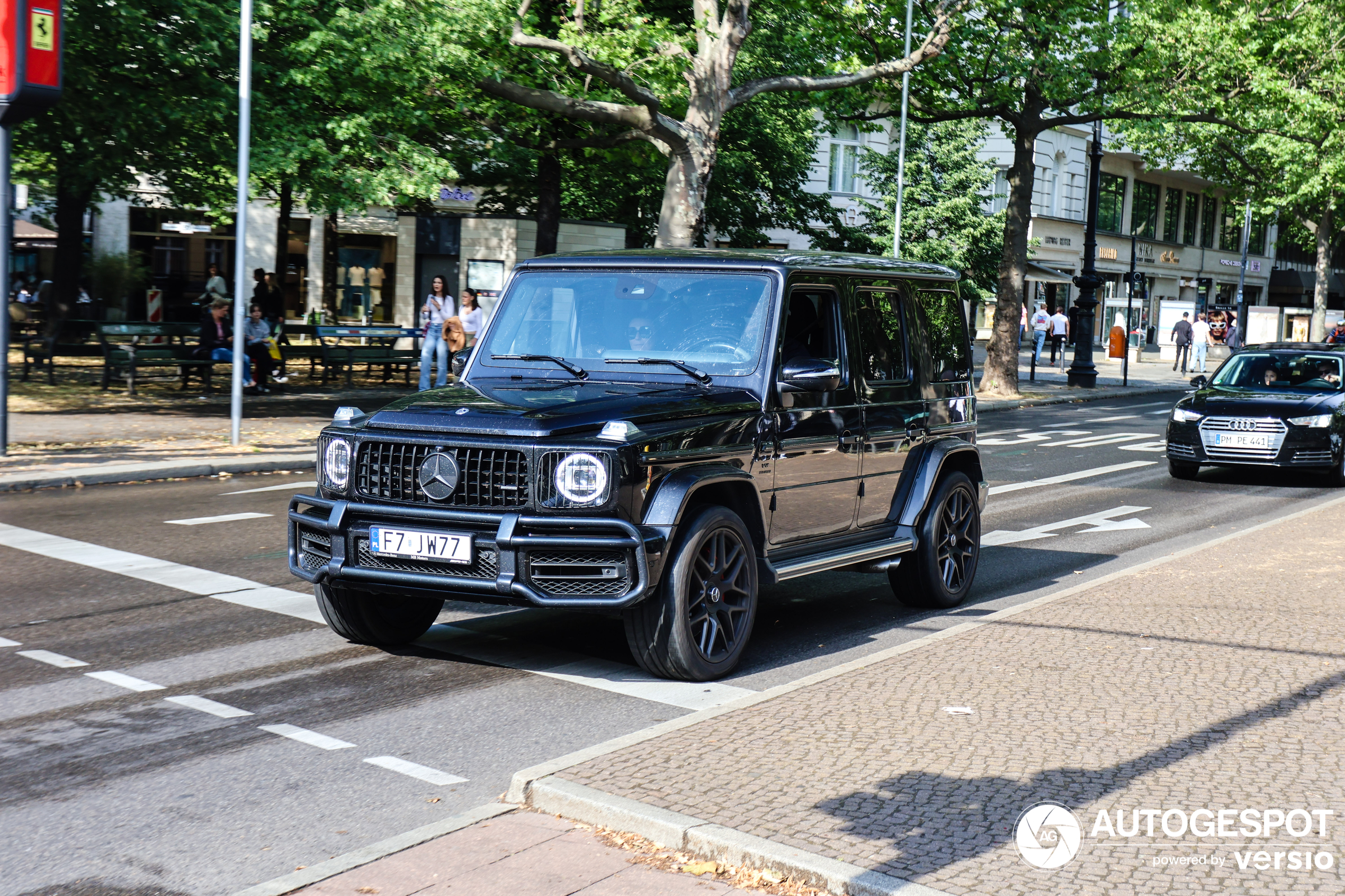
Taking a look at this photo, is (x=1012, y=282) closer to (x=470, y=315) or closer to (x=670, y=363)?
(x=470, y=315)

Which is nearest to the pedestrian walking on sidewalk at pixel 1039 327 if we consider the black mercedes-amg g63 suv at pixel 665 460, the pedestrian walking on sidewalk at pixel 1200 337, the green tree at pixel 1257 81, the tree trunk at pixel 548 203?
the pedestrian walking on sidewalk at pixel 1200 337

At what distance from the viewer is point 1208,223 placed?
70875 millimetres

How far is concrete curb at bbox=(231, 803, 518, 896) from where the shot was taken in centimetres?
407

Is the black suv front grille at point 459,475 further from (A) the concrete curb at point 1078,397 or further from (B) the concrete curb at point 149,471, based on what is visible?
(A) the concrete curb at point 1078,397

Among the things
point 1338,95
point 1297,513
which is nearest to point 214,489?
point 1297,513

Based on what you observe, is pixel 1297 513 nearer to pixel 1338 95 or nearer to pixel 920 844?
pixel 920 844

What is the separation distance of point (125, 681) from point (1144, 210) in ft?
208

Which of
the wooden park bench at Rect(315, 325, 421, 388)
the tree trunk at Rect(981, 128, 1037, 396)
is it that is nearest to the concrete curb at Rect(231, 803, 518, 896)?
the wooden park bench at Rect(315, 325, 421, 388)

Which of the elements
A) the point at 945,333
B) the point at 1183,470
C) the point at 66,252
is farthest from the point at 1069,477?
the point at 66,252

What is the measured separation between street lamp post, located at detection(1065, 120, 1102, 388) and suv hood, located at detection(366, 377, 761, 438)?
28808 millimetres

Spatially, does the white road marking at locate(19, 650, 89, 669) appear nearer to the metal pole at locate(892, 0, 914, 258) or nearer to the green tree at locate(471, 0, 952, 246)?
the green tree at locate(471, 0, 952, 246)

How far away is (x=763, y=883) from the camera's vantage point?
4121 mm

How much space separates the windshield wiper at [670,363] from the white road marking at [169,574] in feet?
7.00

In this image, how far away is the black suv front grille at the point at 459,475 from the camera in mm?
6035
